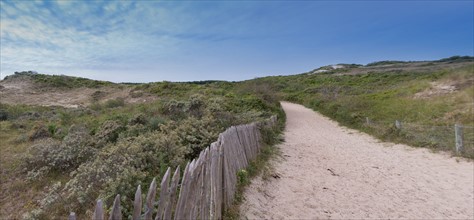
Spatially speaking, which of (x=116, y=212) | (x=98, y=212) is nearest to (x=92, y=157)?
(x=116, y=212)

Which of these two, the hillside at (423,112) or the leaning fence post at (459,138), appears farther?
the hillside at (423,112)

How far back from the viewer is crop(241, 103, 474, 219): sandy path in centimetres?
536

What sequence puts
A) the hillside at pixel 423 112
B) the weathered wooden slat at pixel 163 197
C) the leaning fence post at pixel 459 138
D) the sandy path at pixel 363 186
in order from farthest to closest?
the hillside at pixel 423 112 → the leaning fence post at pixel 459 138 → the sandy path at pixel 363 186 → the weathered wooden slat at pixel 163 197

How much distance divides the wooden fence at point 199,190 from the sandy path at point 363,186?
75 cm

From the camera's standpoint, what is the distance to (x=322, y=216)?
5.15 m

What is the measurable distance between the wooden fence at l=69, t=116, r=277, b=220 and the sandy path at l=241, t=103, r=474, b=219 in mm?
745

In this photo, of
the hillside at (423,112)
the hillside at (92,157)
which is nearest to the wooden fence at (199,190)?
the hillside at (92,157)

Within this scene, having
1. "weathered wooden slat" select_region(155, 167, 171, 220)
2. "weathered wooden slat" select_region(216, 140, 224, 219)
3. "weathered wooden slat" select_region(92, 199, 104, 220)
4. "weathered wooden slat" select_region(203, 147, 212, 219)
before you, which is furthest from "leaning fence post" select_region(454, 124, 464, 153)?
"weathered wooden slat" select_region(92, 199, 104, 220)

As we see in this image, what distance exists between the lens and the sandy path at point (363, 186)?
5.36 meters

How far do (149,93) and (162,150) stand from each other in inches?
856

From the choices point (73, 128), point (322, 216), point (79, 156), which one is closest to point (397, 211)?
point (322, 216)

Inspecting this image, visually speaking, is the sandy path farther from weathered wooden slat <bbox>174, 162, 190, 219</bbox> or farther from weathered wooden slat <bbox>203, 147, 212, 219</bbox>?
weathered wooden slat <bbox>174, 162, 190, 219</bbox>

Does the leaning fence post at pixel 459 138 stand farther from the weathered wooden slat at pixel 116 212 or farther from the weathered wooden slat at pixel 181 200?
the weathered wooden slat at pixel 116 212

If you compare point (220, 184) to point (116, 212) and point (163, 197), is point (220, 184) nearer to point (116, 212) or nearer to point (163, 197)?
point (163, 197)
